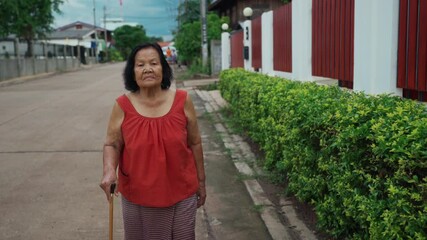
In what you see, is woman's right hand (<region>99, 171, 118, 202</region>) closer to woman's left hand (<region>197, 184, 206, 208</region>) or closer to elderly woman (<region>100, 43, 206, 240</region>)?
elderly woman (<region>100, 43, 206, 240</region>)

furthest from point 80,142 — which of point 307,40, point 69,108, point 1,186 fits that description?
point 69,108

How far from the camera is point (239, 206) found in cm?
504

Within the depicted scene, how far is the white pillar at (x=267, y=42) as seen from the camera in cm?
936

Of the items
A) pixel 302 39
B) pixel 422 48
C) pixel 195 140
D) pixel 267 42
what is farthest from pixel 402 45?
pixel 267 42

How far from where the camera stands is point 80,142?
8.48 metres

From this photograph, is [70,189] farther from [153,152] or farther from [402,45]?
[402,45]

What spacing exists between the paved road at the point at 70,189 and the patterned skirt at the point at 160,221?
56.1 inches

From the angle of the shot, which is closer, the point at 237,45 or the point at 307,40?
the point at 307,40

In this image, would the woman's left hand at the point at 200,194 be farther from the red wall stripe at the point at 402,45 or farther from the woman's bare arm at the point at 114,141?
the red wall stripe at the point at 402,45

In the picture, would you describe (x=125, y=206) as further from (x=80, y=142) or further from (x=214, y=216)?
(x=80, y=142)

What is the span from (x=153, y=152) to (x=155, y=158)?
3cm

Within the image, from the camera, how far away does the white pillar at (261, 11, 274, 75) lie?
368 inches

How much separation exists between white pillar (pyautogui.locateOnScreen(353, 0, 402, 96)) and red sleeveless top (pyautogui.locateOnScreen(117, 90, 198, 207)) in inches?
81.8

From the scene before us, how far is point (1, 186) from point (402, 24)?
15.1ft
